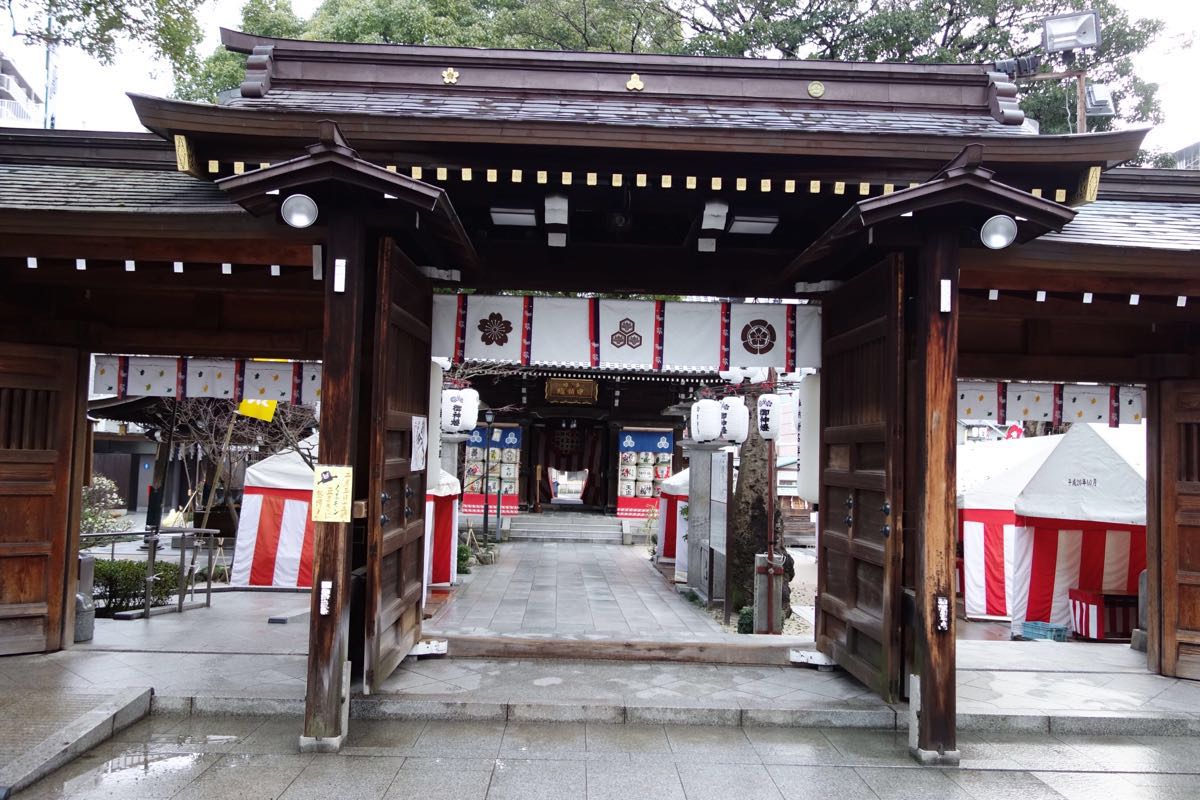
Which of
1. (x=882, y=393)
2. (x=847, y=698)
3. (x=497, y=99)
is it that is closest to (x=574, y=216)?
(x=497, y=99)

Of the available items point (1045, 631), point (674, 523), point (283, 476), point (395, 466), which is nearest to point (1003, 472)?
point (1045, 631)

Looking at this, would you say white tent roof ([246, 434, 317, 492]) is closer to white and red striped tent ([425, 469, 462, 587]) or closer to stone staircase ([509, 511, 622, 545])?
white and red striped tent ([425, 469, 462, 587])

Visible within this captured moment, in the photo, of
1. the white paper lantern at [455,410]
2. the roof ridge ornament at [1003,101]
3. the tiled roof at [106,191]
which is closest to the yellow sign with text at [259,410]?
the white paper lantern at [455,410]

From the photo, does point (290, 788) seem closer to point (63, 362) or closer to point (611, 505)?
point (63, 362)

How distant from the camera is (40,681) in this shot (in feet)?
20.3

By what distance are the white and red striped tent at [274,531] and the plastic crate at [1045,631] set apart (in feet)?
34.8

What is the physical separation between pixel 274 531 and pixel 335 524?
7.98m

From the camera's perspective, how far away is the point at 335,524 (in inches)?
209

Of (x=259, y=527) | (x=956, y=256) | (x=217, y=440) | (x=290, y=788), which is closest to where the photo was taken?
(x=290, y=788)

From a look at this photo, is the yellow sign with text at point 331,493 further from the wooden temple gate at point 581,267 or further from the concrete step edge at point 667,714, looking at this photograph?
the concrete step edge at point 667,714

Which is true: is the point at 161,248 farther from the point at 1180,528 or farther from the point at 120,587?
the point at 1180,528

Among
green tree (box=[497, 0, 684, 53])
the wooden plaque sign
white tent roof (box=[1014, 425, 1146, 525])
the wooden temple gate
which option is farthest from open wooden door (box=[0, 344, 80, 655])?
green tree (box=[497, 0, 684, 53])

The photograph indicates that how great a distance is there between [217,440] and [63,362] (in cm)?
1113

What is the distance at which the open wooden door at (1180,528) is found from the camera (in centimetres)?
734
